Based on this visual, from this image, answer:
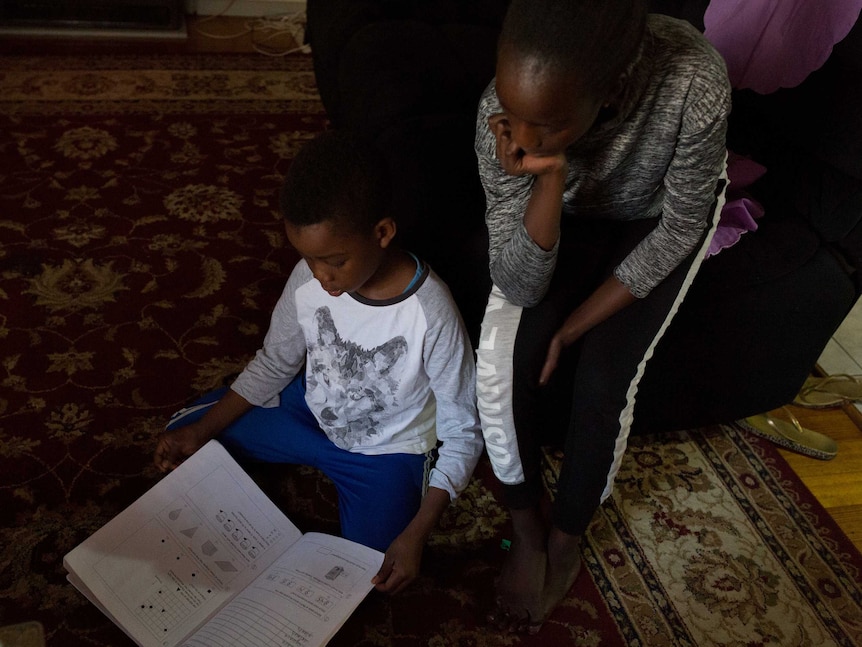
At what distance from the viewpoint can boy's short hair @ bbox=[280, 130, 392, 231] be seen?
0.90 m

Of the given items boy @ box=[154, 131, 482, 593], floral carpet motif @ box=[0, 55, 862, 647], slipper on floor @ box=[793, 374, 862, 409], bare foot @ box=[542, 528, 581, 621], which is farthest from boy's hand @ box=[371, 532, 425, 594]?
slipper on floor @ box=[793, 374, 862, 409]

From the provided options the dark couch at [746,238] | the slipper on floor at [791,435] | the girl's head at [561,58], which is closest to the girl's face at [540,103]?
the girl's head at [561,58]

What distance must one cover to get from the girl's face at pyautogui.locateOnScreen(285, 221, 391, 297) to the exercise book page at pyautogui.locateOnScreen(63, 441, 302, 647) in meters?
0.35

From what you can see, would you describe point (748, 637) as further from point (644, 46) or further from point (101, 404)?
point (101, 404)

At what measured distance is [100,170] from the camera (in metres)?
1.98

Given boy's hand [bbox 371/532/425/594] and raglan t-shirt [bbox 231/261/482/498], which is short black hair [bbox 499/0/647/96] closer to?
raglan t-shirt [bbox 231/261/482/498]

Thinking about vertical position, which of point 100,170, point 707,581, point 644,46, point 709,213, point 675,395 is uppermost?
point 644,46

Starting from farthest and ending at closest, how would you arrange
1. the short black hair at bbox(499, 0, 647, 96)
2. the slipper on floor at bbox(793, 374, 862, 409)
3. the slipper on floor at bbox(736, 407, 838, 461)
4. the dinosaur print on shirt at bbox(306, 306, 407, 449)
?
the slipper on floor at bbox(793, 374, 862, 409) → the slipper on floor at bbox(736, 407, 838, 461) → the dinosaur print on shirt at bbox(306, 306, 407, 449) → the short black hair at bbox(499, 0, 647, 96)

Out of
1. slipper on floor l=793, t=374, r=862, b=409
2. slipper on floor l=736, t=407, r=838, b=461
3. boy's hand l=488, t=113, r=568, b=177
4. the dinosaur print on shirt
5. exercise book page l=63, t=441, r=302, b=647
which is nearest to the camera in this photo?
boy's hand l=488, t=113, r=568, b=177

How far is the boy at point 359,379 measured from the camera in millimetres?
922

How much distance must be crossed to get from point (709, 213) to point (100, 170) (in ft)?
5.33

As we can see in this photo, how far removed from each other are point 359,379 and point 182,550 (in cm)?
34

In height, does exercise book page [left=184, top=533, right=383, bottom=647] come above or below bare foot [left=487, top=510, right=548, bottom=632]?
above

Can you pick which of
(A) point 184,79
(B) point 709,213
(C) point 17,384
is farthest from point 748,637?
(A) point 184,79
